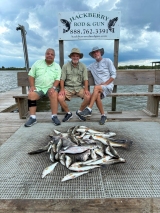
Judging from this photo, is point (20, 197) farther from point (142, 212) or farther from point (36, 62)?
point (36, 62)

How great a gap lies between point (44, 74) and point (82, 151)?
6.61ft

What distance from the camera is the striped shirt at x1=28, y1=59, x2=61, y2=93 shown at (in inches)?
145

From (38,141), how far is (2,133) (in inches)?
35.0

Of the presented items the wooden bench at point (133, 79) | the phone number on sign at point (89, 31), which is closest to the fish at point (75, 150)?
the wooden bench at point (133, 79)

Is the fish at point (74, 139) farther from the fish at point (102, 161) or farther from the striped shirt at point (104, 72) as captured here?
the striped shirt at point (104, 72)

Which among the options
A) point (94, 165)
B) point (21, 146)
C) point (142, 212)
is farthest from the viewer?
point (21, 146)

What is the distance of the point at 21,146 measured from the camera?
2.60m

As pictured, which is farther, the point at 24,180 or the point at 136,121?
the point at 136,121

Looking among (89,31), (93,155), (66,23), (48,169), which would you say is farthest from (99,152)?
(66,23)

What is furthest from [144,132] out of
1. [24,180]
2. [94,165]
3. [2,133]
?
[2,133]

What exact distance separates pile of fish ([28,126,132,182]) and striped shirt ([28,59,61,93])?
4.15 feet

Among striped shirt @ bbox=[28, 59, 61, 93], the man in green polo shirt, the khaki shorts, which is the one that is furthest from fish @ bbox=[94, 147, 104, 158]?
striped shirt @ bbox=[28, 59, 61, 93]

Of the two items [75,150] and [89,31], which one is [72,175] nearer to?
[75,150]

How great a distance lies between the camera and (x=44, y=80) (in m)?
3.67
